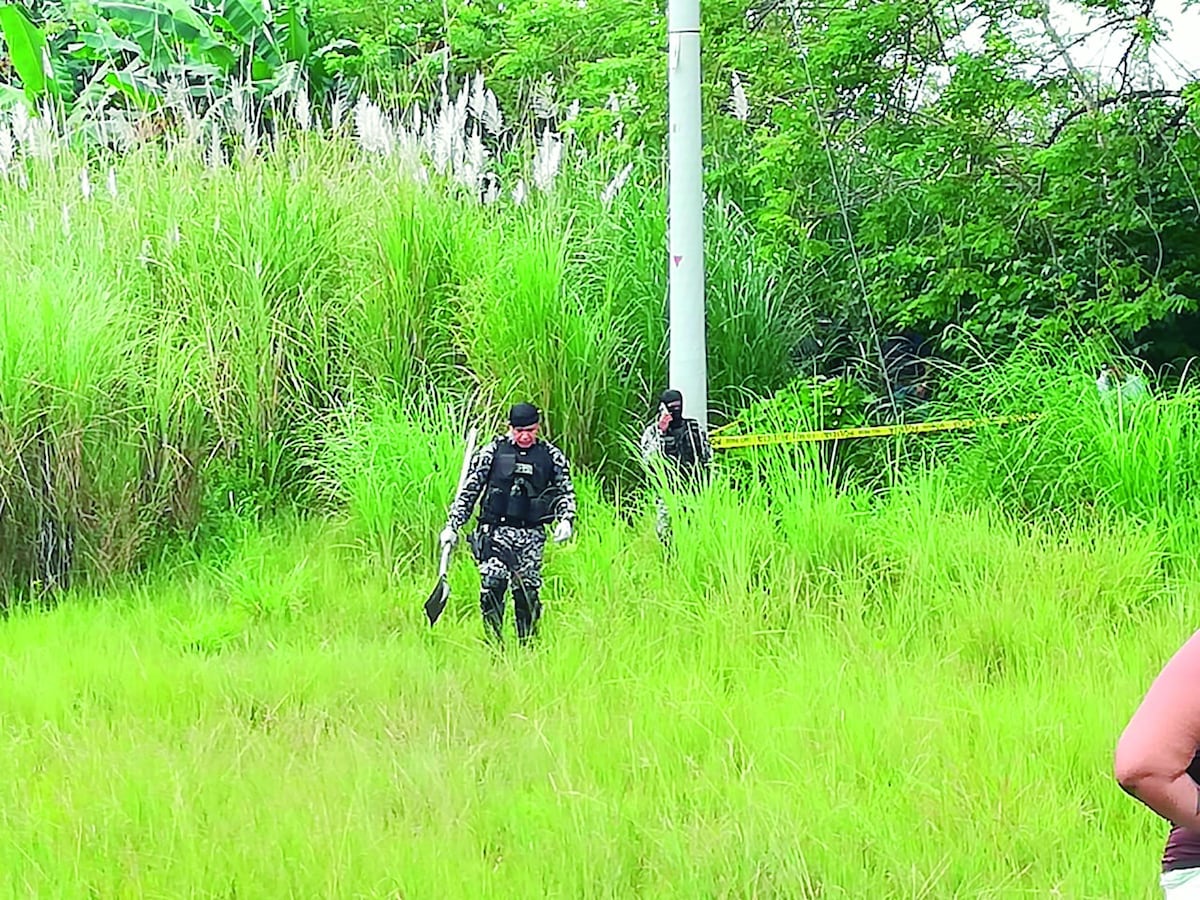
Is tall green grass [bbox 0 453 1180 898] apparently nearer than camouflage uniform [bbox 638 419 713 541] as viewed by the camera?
Yes

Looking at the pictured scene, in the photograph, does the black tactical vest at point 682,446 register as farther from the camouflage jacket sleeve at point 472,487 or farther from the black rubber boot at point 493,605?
the black rubber boot at point 493,605

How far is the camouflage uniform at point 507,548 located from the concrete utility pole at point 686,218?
60.3 inches

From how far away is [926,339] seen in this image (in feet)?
35.4

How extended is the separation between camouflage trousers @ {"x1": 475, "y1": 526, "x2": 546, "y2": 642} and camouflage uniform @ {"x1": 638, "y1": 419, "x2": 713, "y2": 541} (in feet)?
3.01

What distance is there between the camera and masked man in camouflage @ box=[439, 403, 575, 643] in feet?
21.9

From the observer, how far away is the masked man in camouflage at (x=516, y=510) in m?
6.68

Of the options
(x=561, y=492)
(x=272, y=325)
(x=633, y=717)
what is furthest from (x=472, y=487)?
(x=272, y=325)

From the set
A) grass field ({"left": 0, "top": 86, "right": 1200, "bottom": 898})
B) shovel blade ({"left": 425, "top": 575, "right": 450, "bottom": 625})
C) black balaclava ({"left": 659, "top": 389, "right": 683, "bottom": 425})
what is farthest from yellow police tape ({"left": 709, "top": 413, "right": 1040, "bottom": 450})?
shovel blade ({"left": 425, "top": 575, "right": 450, "bottom": 625})

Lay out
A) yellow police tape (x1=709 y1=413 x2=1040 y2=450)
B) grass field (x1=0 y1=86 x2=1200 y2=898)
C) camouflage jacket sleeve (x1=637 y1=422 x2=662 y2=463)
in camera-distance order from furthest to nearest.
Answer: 1. yellow police tape (x1=709 y1=413 x2=1040 y2=450)
2. camouflage jacket sleeve (x1=637 y1=422 x2=662 y2=463)
3. grass field (x1=0 y1=86 x2=1200 y2=898)

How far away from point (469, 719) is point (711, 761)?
1.06 meters

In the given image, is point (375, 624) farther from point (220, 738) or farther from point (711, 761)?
point (711, 761)

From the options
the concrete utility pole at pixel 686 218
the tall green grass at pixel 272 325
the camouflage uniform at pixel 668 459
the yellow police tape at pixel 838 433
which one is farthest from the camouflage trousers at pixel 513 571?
the tall green grass at pixel 272 325

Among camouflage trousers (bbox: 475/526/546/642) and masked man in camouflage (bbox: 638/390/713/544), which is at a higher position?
masked man in camouflage (bbox: 638/390/713/544)

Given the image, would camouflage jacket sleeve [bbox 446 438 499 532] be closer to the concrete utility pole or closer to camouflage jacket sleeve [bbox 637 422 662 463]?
camouflage jacket sleeve [bbox 637 422 662 463]
